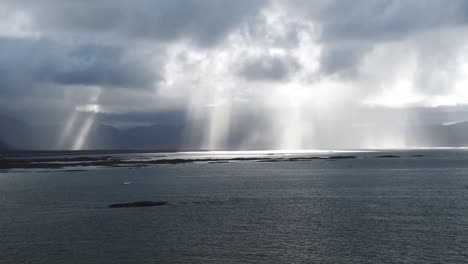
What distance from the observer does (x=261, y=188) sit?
93188 mm

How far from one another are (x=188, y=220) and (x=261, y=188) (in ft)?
131

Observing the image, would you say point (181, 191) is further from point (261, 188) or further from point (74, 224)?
point (74, 224)

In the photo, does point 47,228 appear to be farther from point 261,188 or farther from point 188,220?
point 261,188

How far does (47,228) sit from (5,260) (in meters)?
13.5

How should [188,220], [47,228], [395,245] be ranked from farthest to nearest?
[188,220]
[47,228]
[395,245]

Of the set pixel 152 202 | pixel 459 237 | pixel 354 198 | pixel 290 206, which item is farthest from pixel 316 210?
pixel 152 202

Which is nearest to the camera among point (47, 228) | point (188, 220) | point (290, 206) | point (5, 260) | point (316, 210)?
point (5, 260)

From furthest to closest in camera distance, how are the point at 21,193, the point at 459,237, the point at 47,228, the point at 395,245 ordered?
the point at 21,193
the point at 47,228
the point at 459,237
the point at 395,245

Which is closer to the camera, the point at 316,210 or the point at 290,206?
the point at 316,210

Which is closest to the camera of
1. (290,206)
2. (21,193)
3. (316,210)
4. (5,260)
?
(5,260)

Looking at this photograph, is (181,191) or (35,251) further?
(181,191)

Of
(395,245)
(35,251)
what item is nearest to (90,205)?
(35,251)

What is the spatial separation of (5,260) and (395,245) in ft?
110

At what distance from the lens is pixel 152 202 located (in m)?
72.1
